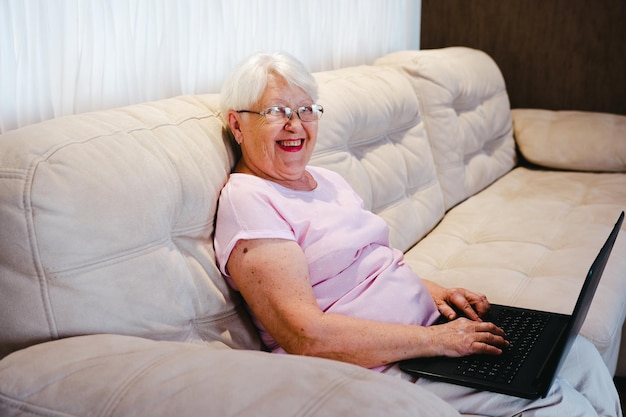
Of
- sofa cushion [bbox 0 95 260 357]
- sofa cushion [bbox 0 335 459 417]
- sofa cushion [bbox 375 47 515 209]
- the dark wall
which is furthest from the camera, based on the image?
the dark wall

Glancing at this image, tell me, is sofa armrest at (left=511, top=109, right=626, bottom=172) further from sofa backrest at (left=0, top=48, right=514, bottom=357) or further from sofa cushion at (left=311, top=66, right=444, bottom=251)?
sofa backrest at (left=0, top=48, right=514, bottom=357)

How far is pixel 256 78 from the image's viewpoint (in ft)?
5.41

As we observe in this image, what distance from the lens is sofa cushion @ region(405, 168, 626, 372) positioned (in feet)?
6.42

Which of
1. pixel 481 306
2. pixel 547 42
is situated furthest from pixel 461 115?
pixel 481 306

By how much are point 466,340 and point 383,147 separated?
3.49 feet

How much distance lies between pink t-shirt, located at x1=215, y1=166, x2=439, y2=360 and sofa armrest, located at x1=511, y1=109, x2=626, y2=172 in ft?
5.99

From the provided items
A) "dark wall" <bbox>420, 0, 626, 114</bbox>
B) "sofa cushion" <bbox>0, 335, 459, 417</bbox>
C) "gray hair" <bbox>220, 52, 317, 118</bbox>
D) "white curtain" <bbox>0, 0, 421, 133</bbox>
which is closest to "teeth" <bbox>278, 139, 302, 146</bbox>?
"gray hair" <bbox>220, 52, 317, 118</bbox>

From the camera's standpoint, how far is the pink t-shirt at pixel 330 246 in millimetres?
1516

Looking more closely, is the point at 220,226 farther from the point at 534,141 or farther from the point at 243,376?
the point at 534,141

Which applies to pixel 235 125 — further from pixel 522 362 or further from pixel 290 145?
pixel 522 362

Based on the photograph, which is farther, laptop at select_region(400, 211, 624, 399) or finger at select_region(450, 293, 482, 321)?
finger at select_region(450, 293, 482, 321)

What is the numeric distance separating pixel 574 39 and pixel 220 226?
2801 millimetres

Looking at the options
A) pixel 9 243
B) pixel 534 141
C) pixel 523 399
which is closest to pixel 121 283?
pixel 9 243

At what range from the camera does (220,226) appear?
1532 millimetres
